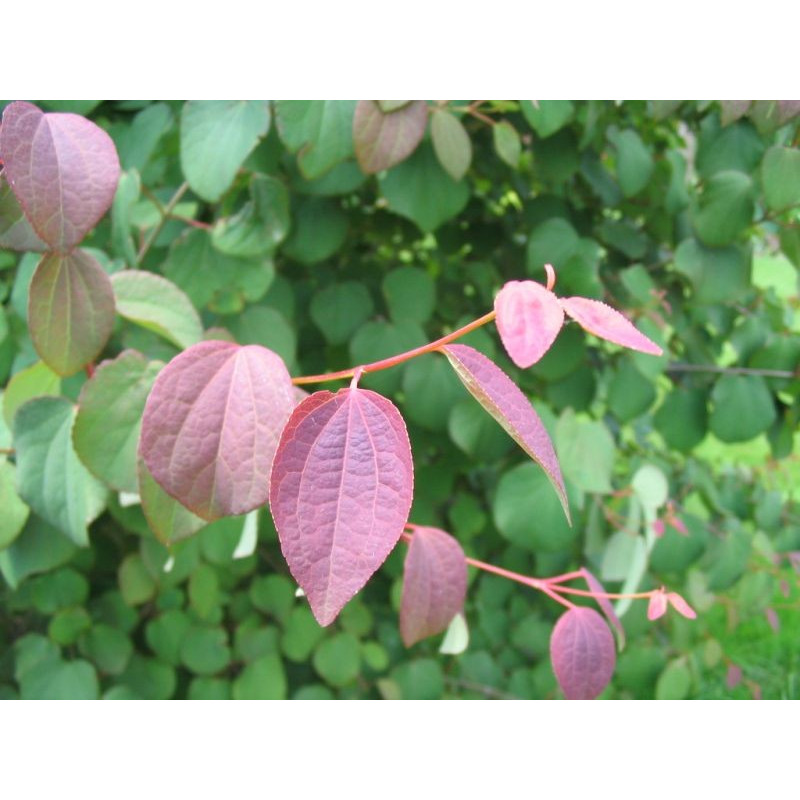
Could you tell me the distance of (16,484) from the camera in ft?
1.52

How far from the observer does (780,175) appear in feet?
2.26

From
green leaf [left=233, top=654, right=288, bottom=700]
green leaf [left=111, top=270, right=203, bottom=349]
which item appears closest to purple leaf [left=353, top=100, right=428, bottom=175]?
green leaf [left=111, top=270, right=203, bottom=349]

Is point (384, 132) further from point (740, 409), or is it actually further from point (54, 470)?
point (740, 409)

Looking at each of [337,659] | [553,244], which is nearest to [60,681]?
[337,659]

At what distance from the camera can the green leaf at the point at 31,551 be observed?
56cm

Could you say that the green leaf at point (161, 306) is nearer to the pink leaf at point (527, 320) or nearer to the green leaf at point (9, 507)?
the green leaf at point (9, 507)

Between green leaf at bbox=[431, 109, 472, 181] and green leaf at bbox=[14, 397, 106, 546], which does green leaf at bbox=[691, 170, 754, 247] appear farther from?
green leaf at bbox=[14, 397, 106, 546]

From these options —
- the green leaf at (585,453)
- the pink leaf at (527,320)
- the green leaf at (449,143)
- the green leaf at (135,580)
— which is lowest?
the green leaf at (135,580)

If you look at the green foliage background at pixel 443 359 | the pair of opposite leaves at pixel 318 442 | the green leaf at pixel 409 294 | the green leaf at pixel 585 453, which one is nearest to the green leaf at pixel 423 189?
the green foliage background at pixel 443 359

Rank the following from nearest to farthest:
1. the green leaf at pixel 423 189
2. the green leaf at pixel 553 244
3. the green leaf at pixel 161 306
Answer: the green leaf at pixel 161 306 → the green leaf at pixel 423 189 → the green leaf at pixel 553 244

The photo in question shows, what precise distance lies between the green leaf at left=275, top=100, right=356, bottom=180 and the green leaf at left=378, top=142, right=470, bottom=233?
0.33 feet

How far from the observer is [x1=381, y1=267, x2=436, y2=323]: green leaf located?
847mm

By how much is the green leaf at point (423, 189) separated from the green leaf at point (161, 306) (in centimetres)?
29
